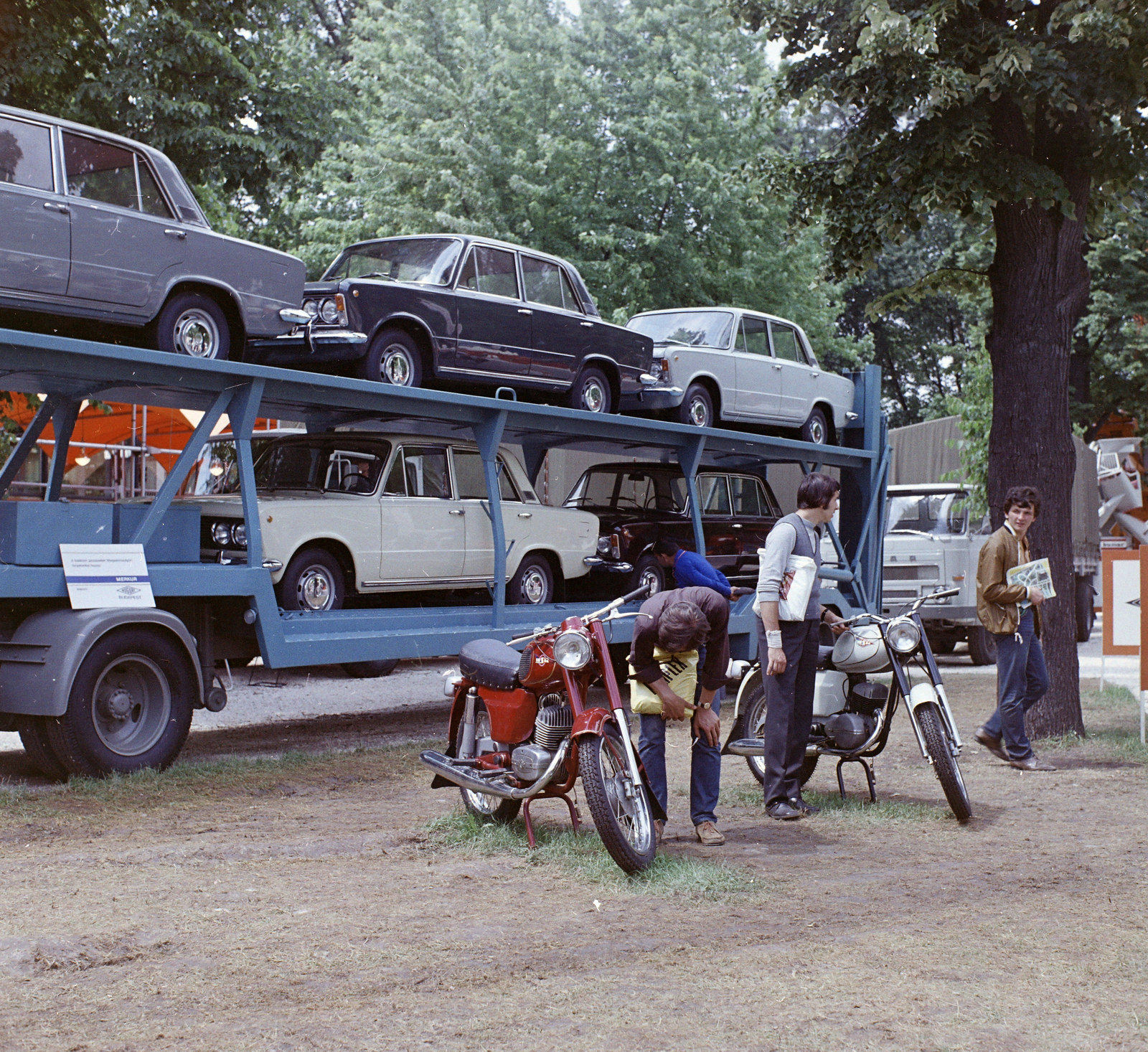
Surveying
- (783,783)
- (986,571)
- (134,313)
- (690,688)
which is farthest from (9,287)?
(986,571)

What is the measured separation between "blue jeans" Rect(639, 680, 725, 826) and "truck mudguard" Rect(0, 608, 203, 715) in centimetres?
323

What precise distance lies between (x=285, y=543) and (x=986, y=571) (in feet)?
15.7

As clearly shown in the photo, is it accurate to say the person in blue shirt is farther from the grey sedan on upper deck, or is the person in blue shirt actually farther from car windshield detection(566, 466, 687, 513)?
car windshield detection(566, 466, 687, 513)

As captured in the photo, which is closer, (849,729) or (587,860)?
(587,860)

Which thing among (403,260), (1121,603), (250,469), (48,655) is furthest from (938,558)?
(48,655)

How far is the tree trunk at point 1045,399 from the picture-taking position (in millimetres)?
10594

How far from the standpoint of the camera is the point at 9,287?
25.9ft

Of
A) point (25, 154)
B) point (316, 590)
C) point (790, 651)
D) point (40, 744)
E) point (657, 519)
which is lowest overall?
point (40, 744)

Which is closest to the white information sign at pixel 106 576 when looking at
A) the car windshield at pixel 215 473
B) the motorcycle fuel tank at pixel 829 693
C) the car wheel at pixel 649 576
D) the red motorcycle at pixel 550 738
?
the car windshield at pixel 215 473

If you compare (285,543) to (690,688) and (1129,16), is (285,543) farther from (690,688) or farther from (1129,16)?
(1129,16)

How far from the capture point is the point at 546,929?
17.0 ft

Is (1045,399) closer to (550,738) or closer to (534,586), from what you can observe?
(534,586)

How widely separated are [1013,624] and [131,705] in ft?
18.5

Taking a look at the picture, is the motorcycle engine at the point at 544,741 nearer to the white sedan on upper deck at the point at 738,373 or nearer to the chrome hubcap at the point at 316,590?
the chrome hubcap at the point at 316,590
